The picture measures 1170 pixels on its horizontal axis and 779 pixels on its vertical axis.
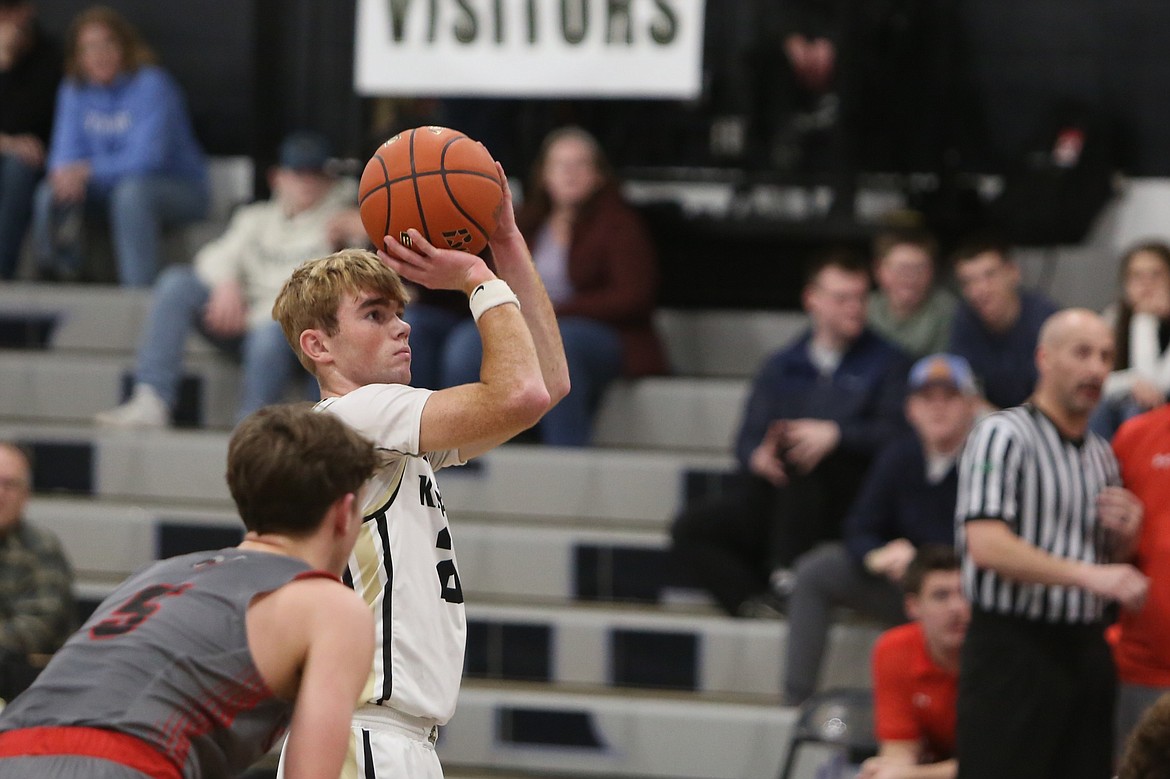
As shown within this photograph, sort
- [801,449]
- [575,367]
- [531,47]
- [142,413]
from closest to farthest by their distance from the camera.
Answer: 1. [801,449]
2. [575,367]
3. [531,47]
4. [142,413]

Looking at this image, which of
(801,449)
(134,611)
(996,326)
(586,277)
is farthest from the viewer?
(586,277)

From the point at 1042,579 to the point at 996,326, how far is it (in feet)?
7.49

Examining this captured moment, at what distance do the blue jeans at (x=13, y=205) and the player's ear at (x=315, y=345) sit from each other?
611 cm

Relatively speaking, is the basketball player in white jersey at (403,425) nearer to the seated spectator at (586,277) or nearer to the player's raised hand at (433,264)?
the player's raised hand at (433,264)

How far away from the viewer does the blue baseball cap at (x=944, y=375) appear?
6.05 m

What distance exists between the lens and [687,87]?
23.9ft

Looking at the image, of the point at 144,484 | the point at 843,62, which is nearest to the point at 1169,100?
the point at 843,62

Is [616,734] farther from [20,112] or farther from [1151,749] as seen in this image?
[20,112]

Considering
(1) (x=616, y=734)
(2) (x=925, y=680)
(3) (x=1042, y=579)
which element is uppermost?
(3) (x=1042, y=579)

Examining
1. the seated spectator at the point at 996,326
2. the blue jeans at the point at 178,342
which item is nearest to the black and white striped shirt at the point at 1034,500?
the seated spectator at the point at 996,326

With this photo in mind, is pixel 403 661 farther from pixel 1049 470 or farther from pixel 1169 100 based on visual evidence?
pixel 1169 100

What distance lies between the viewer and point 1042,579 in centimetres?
453

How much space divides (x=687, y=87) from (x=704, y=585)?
83.3 inches

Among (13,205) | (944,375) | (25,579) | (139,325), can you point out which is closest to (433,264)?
(944,375)
